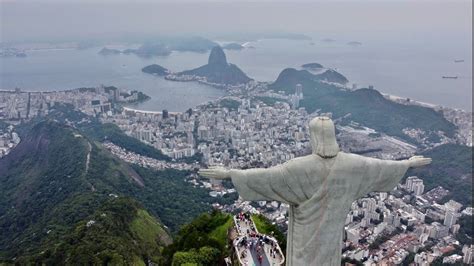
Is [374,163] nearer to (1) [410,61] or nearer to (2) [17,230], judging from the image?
(2) [17,230]

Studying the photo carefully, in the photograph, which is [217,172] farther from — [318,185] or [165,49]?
[165,49]

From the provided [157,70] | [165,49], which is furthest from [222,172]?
[165,49]

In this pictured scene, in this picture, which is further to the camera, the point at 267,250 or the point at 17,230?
the point at 17,230

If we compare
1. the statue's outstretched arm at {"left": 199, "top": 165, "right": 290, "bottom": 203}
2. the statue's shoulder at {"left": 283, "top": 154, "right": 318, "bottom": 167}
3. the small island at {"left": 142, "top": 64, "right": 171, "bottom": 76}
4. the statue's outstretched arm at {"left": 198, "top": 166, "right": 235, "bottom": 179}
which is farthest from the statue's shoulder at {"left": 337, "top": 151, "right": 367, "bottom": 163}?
the small island at {"left": 142, "top": 64, "right": 171, "bottom": 76}

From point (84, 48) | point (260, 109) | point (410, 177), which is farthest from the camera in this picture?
point (84, 48)

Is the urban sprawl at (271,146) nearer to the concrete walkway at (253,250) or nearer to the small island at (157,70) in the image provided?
the concrete walkway at (253,250)

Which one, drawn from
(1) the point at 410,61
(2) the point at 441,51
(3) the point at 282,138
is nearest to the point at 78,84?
(3) the point at 282,138
